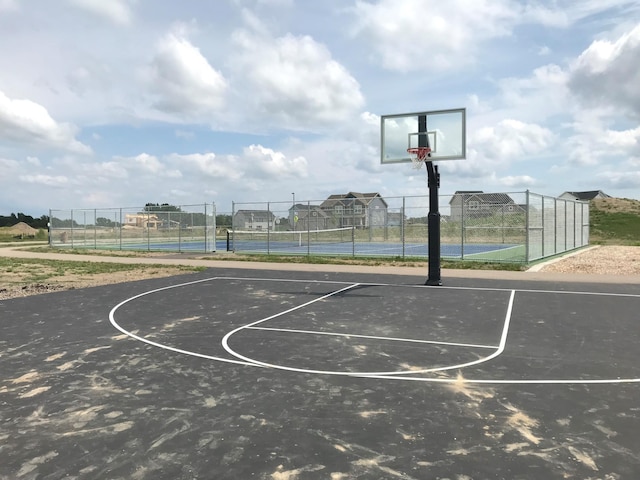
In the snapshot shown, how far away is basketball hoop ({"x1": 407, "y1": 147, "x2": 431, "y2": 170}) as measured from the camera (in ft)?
44.9

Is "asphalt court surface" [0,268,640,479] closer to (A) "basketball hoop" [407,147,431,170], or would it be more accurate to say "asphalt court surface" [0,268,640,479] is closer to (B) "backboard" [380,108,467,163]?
(A) "basketball hoop" [407,147,431,170]

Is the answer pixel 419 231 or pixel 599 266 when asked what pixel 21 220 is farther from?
pixel 599 266

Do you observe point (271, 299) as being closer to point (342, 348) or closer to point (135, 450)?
point (342, 348)

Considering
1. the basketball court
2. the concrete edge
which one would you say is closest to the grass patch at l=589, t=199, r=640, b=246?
the concrete edge

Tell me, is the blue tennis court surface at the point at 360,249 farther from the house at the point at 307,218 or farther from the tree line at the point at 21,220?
the tree line at the point at 21,220

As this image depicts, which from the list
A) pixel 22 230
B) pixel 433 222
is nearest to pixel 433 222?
pixel 433 222

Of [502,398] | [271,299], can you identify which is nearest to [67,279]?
[271,299]

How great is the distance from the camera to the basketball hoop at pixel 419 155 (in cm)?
1369

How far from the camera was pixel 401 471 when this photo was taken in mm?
3338

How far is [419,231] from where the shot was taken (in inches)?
1495

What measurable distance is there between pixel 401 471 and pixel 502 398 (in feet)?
6.08

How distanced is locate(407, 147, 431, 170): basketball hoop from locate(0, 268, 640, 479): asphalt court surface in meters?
5.36

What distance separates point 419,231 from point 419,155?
24618mm

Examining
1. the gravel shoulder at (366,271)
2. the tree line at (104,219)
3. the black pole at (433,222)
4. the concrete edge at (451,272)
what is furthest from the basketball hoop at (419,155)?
the tree line at (104,219)
